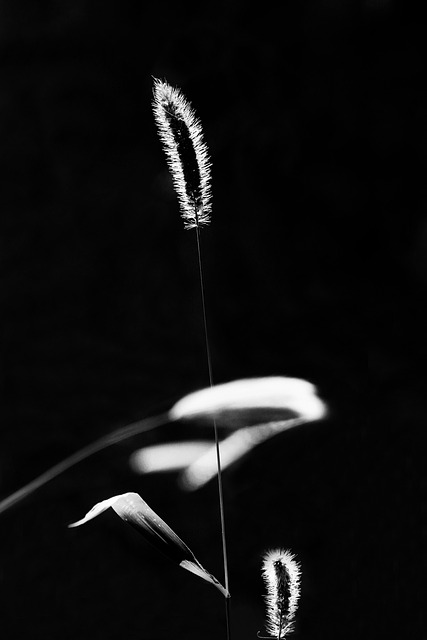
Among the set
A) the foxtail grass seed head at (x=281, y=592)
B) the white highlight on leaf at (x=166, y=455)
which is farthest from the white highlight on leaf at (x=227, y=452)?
the foxtail grass seed head at (x=281, y=592)

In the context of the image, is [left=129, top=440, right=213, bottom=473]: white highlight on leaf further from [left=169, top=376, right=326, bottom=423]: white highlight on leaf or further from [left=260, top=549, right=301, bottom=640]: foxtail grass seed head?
[left=260, top=549, right=301, bottom=640]: foxtail grass seed head

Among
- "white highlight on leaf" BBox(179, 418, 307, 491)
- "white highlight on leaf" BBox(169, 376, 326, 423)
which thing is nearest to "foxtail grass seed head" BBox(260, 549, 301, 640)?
"white highlight on leaf" BBox(169, 376, 326, 423)

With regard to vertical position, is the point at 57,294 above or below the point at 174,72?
below

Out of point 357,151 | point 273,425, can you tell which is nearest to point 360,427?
Answer: point 273,425

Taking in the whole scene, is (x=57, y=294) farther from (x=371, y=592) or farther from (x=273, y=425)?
(x=371, y=592)

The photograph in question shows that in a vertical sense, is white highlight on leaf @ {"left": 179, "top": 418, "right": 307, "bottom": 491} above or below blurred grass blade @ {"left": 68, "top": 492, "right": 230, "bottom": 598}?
below

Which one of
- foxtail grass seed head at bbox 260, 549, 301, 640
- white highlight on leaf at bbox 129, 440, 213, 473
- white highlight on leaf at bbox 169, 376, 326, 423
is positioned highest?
white highlight on leaf at bbox 169, 376, 326, 423

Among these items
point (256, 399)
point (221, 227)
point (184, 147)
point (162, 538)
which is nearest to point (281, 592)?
point (162, 538)
